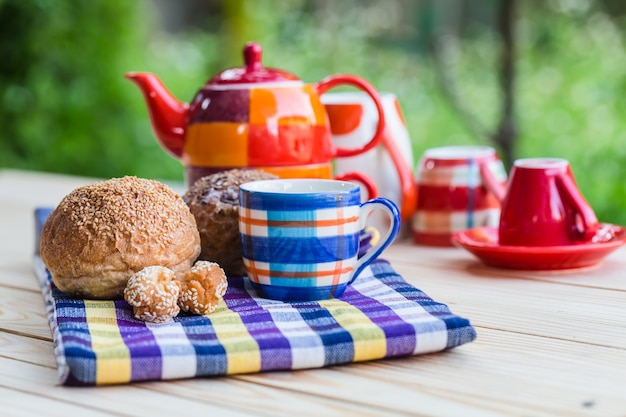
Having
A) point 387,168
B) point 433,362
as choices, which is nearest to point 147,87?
point 387,168

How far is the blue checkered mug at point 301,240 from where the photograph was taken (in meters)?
0.80

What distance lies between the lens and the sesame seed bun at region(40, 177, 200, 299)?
0.80 m

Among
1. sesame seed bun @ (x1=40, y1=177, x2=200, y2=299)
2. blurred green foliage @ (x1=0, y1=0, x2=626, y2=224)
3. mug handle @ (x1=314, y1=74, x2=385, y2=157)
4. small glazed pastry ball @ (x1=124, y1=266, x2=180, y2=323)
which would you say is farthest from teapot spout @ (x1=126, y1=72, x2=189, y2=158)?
blurred green foliage @ (x1=0, y1=0, x2=626, y2=224)

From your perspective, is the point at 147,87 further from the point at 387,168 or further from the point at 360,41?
the point at 360,41

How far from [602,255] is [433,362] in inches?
16.3

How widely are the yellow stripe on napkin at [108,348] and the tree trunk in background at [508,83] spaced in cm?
148

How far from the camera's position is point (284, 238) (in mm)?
805

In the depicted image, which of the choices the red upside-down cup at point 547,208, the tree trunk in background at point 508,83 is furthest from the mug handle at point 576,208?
the tree trunk in background at point 508,83

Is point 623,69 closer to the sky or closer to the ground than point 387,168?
closer to the sky

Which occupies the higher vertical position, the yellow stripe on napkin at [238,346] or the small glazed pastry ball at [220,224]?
the small glazed pastry ball at [220,224]

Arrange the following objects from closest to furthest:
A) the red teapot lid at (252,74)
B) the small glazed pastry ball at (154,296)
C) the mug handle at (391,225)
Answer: the small glazed pastry ball at (154,296) < the mug handle at (391,225) < the red teapot lid at (252,74)

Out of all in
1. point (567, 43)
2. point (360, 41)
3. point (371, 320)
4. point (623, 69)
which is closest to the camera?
point (371, 320)

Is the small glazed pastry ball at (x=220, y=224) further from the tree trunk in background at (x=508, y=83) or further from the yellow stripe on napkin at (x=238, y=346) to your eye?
the tree trunk in background at (x=508, y=83)

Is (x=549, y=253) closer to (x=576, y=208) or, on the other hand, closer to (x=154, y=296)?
(x=576, y=208)
